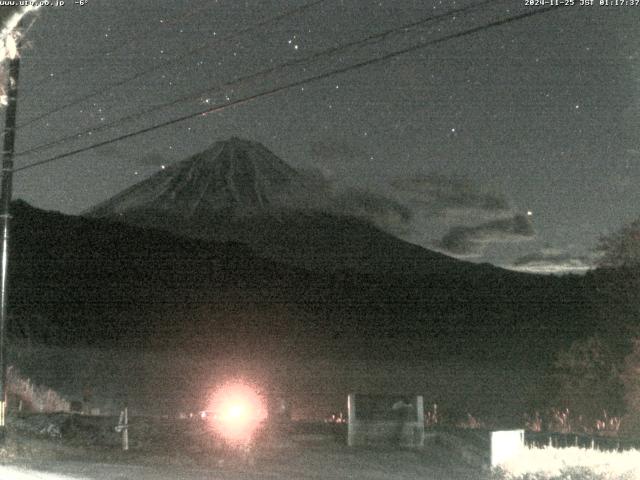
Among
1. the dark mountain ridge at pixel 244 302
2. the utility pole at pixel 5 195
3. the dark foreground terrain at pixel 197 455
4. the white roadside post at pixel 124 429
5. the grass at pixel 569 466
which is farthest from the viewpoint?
the dark mountain ridge at pixel 244 302

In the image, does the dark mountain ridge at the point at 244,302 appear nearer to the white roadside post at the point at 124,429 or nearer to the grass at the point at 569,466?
A: the white roadside post at the point at 124,429

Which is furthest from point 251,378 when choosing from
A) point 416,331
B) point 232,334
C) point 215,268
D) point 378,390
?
point 215,268

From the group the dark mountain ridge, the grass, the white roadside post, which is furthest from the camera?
the dark mountain ridge

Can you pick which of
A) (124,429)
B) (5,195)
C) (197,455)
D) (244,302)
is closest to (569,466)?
(197,455)

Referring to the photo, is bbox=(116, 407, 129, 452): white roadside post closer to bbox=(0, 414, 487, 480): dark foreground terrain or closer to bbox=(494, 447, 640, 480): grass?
bbox=(0, 414, 487, 480): dark foreground terrain

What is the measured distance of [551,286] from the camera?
121625 millimetres

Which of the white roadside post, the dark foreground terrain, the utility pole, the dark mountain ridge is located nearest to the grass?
the dark foreground terrain

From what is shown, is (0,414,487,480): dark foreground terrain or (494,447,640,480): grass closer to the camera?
(494,447,640,480): grass

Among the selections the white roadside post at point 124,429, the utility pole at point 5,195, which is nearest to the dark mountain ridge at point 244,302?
the utility pole at point 5,195

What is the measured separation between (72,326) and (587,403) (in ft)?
197

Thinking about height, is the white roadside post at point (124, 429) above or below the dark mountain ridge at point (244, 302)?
below

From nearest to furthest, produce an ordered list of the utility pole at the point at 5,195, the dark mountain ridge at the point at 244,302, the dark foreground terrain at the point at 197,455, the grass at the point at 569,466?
the grass at the point at 569,466 → the dark foreground terrain at the point at 197,455 → the utility pole at the point at 5,195 → the dark mountain ridge at the point at 244,302

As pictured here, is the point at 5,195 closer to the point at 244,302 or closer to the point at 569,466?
the point at 569,466

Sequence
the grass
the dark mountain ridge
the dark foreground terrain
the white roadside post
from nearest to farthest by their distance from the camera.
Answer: the grass
the dark foreground terrain
the white roadside post
the dark mountain ridge
